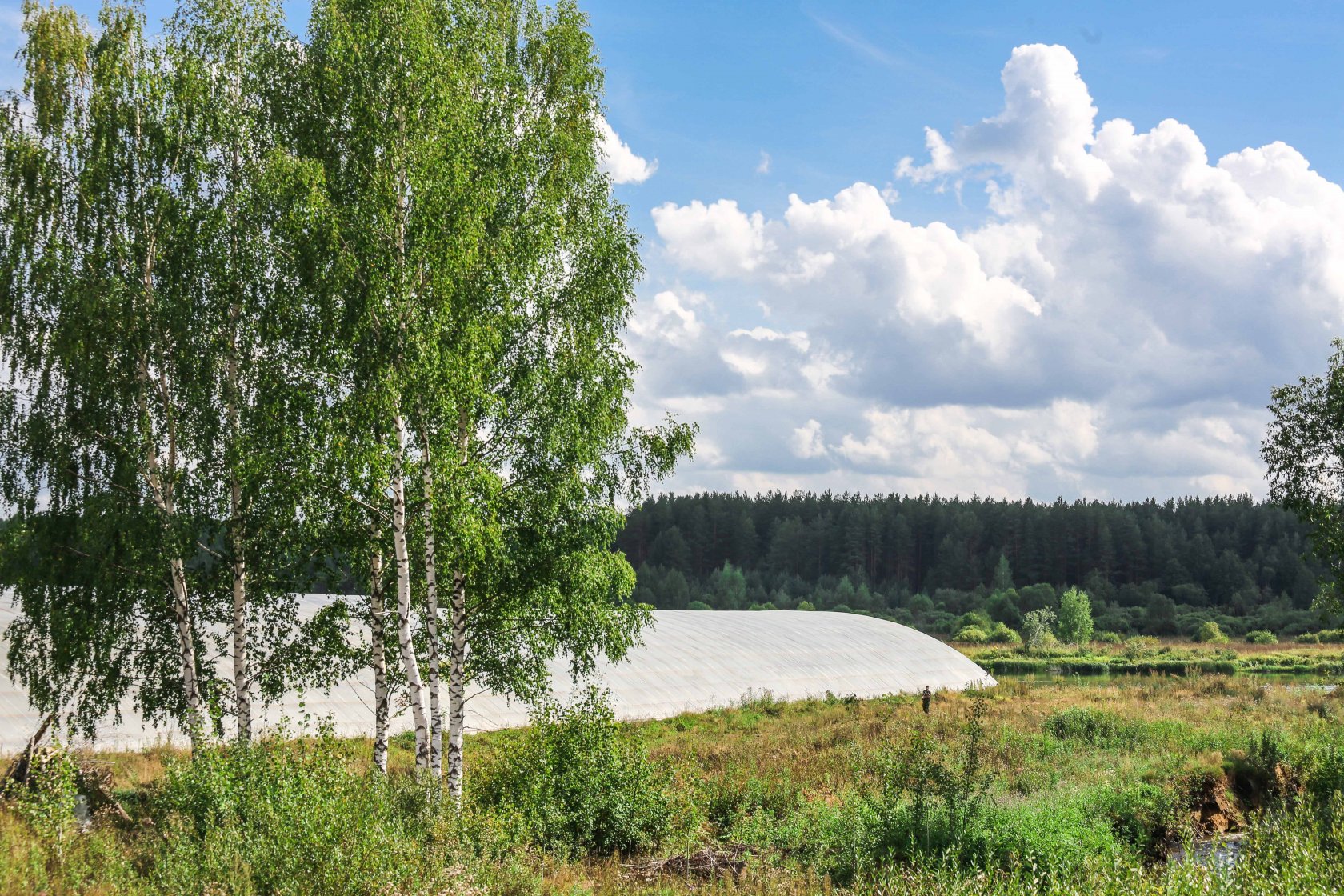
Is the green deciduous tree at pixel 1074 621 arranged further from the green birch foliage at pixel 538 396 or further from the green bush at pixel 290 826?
the green bush at pixel 290 826

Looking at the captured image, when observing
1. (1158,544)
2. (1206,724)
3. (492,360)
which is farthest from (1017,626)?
(492,360)

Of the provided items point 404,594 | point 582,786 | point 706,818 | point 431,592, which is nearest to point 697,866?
point 582,786

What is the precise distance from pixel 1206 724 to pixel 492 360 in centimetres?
2720

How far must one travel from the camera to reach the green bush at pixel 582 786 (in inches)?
691

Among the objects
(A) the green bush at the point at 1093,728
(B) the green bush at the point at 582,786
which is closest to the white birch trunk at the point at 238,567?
(B) the green bush at the point at 582,786

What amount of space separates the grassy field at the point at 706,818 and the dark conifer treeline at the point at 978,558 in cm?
8361

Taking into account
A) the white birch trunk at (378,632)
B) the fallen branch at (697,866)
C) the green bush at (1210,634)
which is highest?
the white birch trunk at (378,632)

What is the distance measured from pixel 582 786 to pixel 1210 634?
95021 millimetres

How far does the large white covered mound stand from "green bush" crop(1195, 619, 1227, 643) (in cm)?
5372

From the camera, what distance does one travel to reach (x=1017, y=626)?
104688 millimetres

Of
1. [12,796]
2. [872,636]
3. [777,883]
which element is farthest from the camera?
[872,636]

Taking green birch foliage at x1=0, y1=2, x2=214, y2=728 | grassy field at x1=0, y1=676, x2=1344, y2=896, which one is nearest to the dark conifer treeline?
grassy field at x1=0, y1=676, x2=1344, y2=896

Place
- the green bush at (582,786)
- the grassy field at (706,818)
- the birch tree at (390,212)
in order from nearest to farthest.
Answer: the grassy field at (706,818)
the birch tree at (390,212)
the green bush at (582,786)

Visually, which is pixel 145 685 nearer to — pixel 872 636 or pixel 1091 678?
pixel 872 636
